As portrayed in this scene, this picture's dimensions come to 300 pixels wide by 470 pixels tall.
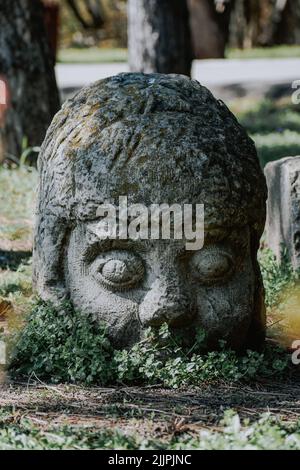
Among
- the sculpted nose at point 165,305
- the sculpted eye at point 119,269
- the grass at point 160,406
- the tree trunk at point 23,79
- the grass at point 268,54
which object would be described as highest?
the grass at point 268,54

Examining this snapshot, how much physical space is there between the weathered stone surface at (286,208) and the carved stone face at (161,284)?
1763mm

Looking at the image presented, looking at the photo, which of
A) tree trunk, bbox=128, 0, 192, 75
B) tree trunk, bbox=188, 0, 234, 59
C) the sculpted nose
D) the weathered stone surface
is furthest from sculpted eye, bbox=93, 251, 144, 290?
tree trunk, bbox=188, 0, 234, 59

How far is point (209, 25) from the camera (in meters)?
21.6

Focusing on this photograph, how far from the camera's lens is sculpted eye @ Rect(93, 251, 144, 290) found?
5.20 metres

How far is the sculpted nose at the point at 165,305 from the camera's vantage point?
514 cm

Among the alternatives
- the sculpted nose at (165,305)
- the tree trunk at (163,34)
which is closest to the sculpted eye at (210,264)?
the sculpted nose at (165,305)

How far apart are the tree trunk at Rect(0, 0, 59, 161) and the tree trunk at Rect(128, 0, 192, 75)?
64.7 inches

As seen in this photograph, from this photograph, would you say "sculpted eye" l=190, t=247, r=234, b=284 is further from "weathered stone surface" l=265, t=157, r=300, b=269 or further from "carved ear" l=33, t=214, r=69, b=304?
"weathered stone surface" l=265, t=157, r=300, b=269

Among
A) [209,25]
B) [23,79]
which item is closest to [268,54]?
[209,25]

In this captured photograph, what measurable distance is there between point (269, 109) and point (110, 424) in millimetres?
11787

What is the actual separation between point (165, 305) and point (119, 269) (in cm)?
31

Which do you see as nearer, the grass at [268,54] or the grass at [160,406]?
the grass at [160,406]

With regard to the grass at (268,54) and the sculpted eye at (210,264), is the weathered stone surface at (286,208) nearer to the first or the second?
the sculpted eye at (210,264)
